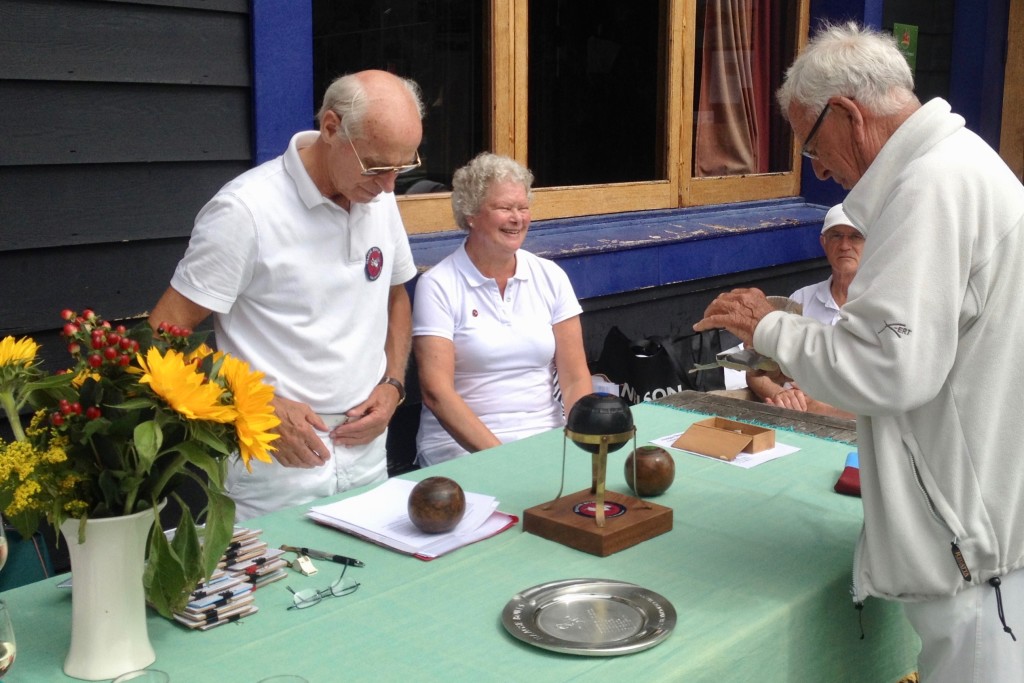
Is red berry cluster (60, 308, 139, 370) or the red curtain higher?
the red curtain

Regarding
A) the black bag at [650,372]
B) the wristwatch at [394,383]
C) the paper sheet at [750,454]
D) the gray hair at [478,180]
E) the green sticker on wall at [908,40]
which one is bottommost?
the black bag at [650,372]

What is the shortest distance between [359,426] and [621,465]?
66cm

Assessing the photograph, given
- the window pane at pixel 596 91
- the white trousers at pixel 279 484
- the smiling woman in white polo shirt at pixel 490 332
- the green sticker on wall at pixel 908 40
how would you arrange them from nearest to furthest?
the white trousers at pixel 279 484, the smiling woman in white polo shirt at pixel 490 332, the window pane at pixel 596 91, the green sticker on wall at pixel 908 40

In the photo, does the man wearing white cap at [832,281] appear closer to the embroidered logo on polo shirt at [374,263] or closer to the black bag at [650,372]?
the black bag at [650,372]

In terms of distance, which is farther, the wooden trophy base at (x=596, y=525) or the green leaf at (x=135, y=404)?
the wooden trophy base at (x=596, y=525)

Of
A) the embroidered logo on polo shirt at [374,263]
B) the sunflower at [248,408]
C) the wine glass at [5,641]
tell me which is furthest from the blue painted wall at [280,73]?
the wine glass at [5,641]

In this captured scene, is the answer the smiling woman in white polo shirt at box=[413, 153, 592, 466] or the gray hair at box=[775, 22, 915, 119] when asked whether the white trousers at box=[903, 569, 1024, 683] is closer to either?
the gray hair at box=[775, 22, 915, 119]

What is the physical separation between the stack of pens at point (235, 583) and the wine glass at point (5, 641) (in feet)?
0.94

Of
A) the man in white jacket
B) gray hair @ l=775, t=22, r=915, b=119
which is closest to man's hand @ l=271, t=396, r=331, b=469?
the man in white jacket

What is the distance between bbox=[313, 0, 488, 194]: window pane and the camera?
361 cm

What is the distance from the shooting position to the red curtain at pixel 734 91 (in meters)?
5.35

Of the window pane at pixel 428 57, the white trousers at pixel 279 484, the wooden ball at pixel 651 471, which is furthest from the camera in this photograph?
the window pane at pixel 428 57

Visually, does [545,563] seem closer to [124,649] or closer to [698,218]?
[124,649]

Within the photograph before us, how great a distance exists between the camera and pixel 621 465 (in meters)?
2.49
